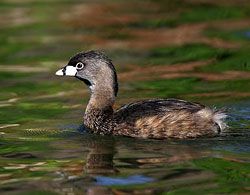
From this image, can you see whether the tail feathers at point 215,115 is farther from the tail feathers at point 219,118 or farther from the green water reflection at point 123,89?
the green water reflection at point 123,89

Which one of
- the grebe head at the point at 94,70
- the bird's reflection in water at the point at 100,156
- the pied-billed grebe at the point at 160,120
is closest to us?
the bird's reflection in water at the point at 100,156

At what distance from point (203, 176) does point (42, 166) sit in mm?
1712

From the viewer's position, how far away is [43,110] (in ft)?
42.3

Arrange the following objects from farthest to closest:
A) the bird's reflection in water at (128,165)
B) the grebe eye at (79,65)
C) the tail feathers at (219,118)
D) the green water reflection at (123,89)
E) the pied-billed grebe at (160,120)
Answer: the grebe eye at (79,65) → the tail feathers at (219,118) → the pied-billed grebe at (160,120) → the green water reflection at (123,89) → the bird's reflection in water at (128,165)

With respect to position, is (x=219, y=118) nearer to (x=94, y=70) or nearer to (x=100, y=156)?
(x=100, y=156)

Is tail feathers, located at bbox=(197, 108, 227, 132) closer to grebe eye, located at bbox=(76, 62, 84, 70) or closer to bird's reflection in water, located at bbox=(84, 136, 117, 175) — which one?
bird's reflection in water, located at bbox=(84, 136, 117, 175)

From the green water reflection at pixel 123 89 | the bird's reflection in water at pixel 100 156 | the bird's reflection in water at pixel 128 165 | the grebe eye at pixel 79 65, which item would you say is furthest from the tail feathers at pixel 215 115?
the grebe eye at pixel 79 65

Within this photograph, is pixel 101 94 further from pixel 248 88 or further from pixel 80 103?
pixel 248 88

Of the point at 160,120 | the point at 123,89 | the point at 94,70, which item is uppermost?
the point at 94,70

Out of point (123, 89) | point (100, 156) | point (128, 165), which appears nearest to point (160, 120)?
point (100, 156)

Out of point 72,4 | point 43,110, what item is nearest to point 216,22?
point 72,4

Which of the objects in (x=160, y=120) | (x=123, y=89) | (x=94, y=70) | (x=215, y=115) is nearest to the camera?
(x=160, y=120)

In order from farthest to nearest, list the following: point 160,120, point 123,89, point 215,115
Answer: point 123,89 < point 215,115 < point 160,120

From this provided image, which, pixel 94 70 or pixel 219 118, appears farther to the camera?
pixel 94 70
